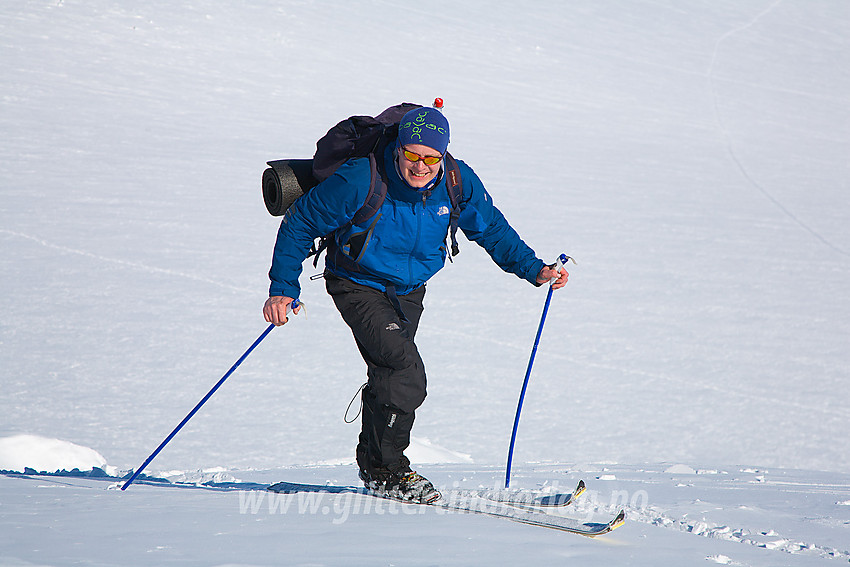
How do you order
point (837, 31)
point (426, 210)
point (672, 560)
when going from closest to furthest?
point (672, 560) < point (426, 210) < point (837, 31)

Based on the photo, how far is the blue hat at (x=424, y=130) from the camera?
121 inches

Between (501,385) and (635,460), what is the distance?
121 centimetres

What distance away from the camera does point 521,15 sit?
2509 cm

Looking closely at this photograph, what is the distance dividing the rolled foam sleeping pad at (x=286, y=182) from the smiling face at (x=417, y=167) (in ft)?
1.74

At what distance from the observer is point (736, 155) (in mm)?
15656

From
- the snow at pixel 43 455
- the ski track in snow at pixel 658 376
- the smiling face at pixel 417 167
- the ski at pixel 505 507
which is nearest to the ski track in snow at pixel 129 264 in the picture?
the ski track in snow at pixel 658 376

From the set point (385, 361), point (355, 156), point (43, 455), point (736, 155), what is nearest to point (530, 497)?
point (385, 361)

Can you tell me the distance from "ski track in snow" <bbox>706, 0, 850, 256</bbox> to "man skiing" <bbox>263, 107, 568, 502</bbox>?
27.2ft

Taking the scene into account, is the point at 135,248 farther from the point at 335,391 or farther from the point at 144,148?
the point at 144,148

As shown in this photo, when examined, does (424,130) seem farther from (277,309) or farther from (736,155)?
(736,155)

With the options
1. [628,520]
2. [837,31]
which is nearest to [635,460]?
[628,520]

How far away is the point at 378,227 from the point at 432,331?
3792 millimetres

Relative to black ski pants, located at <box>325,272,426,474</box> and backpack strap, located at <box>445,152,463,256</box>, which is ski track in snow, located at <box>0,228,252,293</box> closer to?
black ski pants, located at <box>325,272,426,474</box>

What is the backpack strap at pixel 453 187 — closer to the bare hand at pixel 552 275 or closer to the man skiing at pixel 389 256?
the man skiing at pixel 389 256
